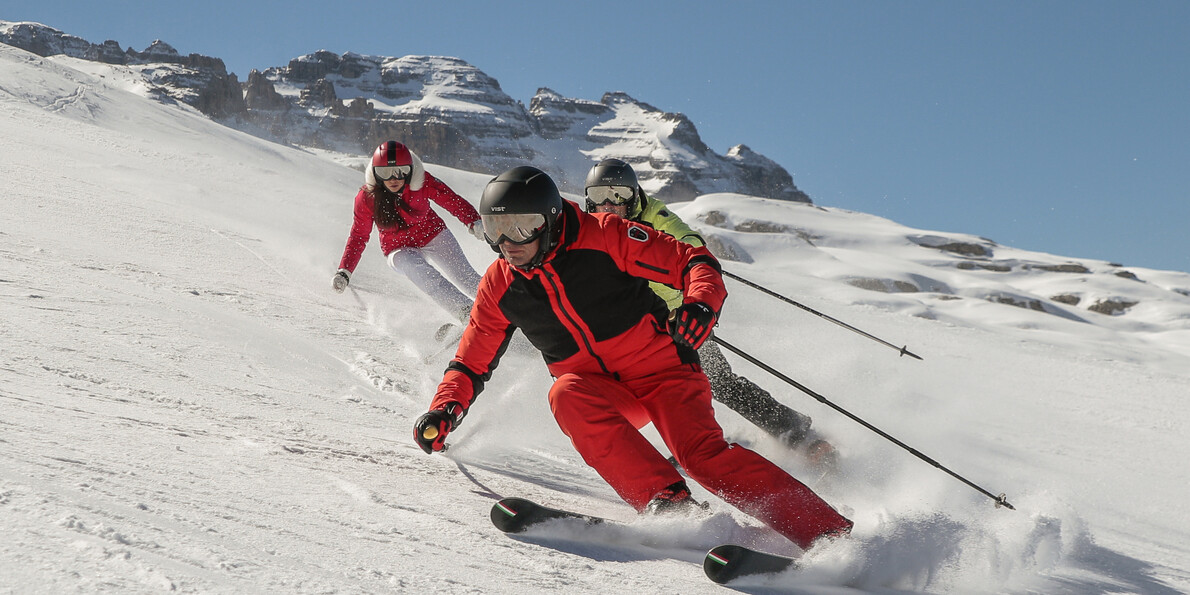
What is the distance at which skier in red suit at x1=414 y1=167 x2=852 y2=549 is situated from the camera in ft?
Answer: 8.66

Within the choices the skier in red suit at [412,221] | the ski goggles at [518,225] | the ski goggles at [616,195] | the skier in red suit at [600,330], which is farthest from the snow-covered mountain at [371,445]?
the ski goggles at [616,195]

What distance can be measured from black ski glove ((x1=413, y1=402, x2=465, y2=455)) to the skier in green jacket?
1512mm

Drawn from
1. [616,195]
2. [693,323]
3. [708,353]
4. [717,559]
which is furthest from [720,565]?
[616,195]

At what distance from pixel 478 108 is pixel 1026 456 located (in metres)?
194

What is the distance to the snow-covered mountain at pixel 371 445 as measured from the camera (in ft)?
5.76

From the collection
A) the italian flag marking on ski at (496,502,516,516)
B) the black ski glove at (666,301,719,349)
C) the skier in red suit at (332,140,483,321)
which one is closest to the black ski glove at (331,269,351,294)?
the skier in red suit at (332,140,483,321)

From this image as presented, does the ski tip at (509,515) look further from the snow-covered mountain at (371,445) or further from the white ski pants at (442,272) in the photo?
the white ski pants at (442,272)

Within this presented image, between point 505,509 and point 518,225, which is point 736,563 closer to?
point 505,509

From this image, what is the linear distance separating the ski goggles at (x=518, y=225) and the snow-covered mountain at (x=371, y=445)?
97 centimetres

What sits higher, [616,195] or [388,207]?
Answer: [616,195]

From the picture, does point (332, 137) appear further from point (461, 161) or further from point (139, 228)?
point (139, 228)

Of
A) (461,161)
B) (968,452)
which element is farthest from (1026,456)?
(461,161)

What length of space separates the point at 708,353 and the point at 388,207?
130 inches

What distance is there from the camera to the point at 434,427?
275 cm
